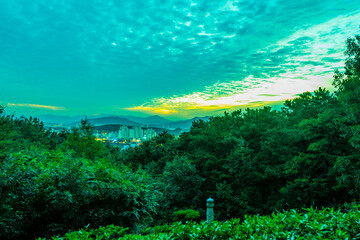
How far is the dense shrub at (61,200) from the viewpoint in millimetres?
5164

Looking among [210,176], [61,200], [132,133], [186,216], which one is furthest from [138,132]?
[61,200]

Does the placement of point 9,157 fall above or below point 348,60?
below

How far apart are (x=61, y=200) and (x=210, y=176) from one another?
43.9 feet

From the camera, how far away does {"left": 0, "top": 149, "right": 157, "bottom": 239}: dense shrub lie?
5164 mm

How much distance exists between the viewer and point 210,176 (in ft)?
57.7

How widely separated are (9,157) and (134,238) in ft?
16.9

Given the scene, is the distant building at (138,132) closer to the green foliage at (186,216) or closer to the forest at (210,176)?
the forest at (210,176)

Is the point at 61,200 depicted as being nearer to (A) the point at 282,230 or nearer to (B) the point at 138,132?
(A) the point at 282,230

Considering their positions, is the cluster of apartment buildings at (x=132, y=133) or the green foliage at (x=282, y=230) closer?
the green foliage at (x=282, y=230)

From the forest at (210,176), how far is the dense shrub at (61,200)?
0.08 feet

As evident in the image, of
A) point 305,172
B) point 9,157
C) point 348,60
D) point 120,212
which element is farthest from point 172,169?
point 348,60

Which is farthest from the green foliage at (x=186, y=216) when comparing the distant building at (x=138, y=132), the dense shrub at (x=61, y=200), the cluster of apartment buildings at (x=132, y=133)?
the distant building at (x=138, y=132)

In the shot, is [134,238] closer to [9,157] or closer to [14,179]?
[14,179]

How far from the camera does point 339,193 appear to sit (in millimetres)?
13070
